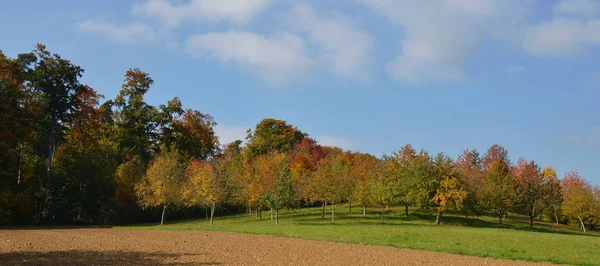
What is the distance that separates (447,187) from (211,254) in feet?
126

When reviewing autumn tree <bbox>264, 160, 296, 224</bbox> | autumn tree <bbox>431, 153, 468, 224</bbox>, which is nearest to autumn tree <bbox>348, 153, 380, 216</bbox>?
autumn tree <bbox>431, 153, 468, 224</bbox>

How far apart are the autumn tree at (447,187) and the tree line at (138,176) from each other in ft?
0.42

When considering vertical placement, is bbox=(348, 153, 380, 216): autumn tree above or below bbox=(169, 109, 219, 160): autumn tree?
below

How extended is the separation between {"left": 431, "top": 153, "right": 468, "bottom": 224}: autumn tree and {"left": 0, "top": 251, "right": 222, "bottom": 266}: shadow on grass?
1512 inches

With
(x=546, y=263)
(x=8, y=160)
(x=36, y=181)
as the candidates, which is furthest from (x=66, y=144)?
(x=546, y=263)

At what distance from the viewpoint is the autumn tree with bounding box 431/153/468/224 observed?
1991 inches

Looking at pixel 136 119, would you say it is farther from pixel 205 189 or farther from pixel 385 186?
pixel 385 186

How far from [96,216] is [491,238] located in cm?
4291

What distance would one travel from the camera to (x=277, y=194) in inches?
1879

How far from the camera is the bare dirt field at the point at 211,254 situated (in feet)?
59.9

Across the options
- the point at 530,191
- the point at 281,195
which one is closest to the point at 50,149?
the point at 281,195

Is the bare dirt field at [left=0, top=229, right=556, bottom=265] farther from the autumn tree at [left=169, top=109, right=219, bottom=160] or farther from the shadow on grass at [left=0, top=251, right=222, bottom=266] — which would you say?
the autumn tree at [left=169, top=109, right=219, bottom=160]

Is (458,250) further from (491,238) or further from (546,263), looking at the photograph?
(491,238)

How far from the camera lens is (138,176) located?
58.4m
